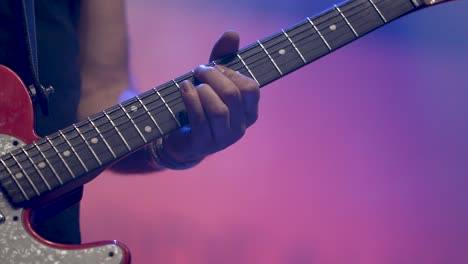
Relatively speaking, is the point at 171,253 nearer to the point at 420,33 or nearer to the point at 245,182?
the point at 245,182

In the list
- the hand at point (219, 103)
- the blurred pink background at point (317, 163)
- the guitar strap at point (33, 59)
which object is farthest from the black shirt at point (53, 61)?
the blurred pink background at point (317, 163)

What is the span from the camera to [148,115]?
1014mm

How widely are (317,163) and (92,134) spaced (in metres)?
1.22

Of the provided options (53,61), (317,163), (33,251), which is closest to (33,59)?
(53,61)

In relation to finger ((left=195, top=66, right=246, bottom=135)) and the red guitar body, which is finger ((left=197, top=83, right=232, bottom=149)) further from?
the red guitar body

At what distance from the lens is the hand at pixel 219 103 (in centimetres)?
101

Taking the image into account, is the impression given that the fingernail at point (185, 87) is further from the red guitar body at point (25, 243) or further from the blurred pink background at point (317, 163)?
the blurred pink background at point (317, 163)

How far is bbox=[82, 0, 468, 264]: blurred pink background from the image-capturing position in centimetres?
201

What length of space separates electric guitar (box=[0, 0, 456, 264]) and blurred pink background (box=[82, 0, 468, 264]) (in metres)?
0.97

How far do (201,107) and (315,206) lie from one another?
117 centimetres

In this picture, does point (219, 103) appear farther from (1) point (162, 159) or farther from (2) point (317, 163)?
(2) point (317, 163)

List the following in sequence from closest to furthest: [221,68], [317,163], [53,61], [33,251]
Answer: [33,251] → [221,68] → [53,61] → [317,163]

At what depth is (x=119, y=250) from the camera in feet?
3.10

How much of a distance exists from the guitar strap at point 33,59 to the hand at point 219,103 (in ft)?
0.75
